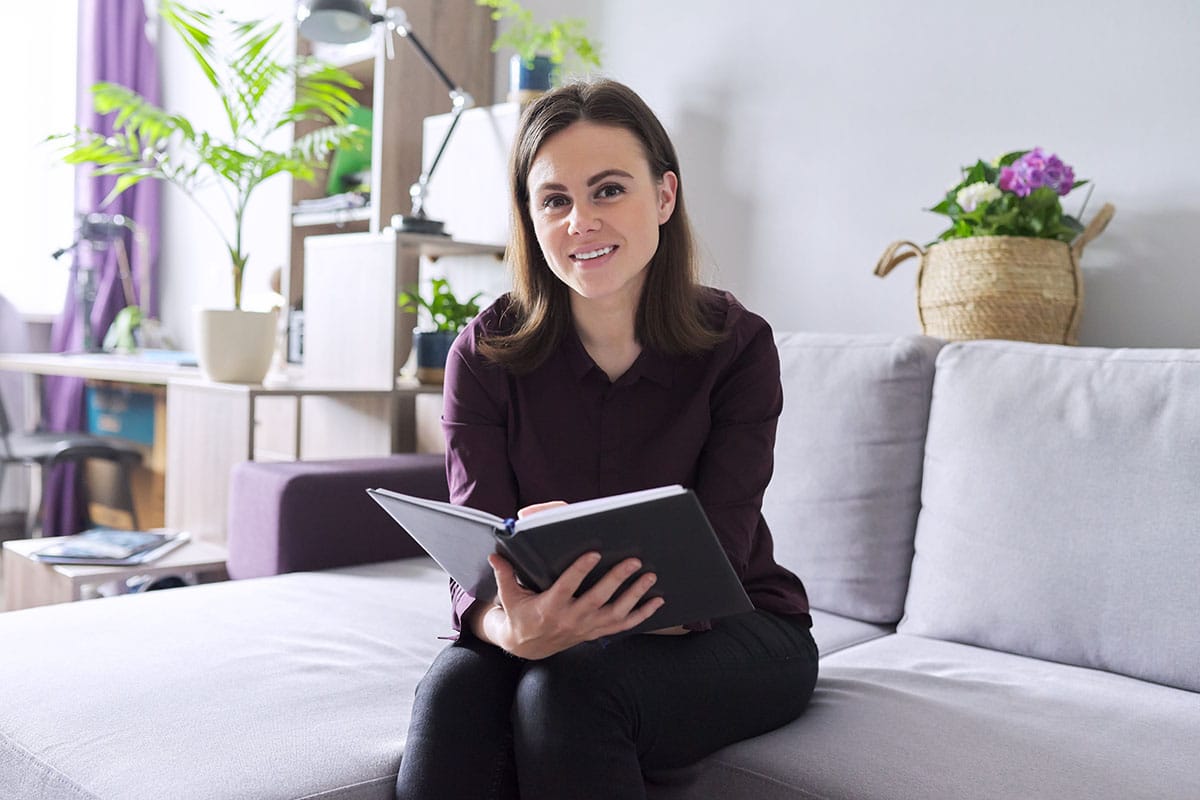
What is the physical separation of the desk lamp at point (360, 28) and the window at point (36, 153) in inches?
75.1

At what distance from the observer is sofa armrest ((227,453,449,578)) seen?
1.84 m

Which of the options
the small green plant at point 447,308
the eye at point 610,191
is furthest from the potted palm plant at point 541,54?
the eye at point 610,191

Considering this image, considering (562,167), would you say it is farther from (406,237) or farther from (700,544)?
(406,237)

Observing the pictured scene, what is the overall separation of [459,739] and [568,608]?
0.55 feet

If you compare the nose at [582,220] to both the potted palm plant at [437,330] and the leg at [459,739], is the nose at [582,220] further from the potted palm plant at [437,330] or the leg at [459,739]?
the potted palm plant at [437,330]

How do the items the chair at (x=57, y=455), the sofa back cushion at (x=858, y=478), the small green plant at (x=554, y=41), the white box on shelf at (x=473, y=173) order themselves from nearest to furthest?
the sofa back cushion at (x=858, y=478)
the small green plant at (x=554, y=41)
the white box on shelf at (x=473, y=173)
the chair at (x=57, y=455)

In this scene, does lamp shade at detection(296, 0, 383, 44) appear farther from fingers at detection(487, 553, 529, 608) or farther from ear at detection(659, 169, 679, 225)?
fingers at detection(487, 553, 529, 608)

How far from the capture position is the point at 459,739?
1013mm

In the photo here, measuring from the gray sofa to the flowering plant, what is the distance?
Answer: 0.23 m

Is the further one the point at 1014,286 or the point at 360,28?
the point at 360,28

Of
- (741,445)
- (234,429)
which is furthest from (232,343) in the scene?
(741,445)

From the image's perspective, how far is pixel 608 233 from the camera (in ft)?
3.93

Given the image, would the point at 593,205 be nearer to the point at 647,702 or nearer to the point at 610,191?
the point at 610,191

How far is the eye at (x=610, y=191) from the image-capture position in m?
1.21
